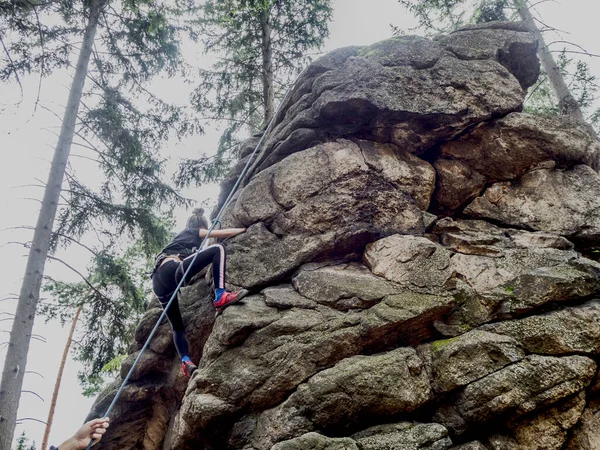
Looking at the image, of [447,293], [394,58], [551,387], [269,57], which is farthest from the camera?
[269,57]

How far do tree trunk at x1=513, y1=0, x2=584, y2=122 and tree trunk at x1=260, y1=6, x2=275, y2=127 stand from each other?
7.14m

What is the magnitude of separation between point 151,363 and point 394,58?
695 cm

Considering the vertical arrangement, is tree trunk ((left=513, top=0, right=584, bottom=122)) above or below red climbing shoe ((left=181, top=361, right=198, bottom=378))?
above

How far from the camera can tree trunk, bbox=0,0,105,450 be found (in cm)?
585

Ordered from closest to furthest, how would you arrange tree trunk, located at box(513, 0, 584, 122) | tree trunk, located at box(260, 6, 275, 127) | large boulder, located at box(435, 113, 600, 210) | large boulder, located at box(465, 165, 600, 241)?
large boulder, located at box(465, 165, 600, 241)
large boulder, located at box(435, 113, 600, 210)
tree trunk, located at box(513, 0, 584, 122)
tree trunk, located at box(260, 6, 275, 127)

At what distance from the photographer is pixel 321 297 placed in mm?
4852

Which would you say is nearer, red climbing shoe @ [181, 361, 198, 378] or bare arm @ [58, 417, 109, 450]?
bare arm @ [58, 417, 109, 450]

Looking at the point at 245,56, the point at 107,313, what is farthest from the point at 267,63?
the point at 107,313

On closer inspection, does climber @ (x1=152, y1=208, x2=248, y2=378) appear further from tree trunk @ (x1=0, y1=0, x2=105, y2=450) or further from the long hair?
tree trunk @ (x1=0, y1=0, x2=105, y2=450)

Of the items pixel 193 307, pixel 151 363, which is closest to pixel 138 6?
pixel 193 307

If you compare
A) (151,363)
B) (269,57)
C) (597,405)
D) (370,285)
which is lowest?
(597,405)

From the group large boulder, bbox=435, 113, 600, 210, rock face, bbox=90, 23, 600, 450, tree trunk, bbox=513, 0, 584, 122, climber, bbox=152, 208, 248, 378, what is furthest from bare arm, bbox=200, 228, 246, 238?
tree trunk, bbox=513, 0, 584, 122

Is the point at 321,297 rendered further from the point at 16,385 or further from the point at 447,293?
the point at 16,385

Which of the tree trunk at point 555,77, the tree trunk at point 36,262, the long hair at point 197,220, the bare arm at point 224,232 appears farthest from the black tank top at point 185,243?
the tree trunk at point 555,77
